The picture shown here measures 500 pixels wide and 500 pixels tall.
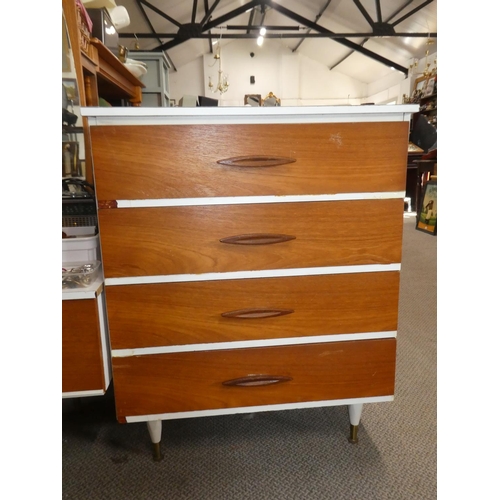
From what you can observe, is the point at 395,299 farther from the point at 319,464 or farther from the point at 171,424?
the point at 171,424

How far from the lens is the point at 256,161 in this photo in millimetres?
688

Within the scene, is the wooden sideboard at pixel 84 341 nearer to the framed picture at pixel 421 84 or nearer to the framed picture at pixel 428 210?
the framed picture at pixel 428 210

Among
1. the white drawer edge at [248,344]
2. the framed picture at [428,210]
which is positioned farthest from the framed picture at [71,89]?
the framed picture at [428,210]

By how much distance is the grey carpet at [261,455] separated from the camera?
0.77 metres

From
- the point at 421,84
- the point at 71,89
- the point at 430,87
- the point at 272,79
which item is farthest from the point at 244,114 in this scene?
the point at 272,79

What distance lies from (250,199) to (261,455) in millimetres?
640

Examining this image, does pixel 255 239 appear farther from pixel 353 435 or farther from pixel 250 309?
pixel 353 435

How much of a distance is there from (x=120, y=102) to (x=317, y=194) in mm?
1457

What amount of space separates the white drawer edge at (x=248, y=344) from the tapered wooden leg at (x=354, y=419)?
8.0 inches

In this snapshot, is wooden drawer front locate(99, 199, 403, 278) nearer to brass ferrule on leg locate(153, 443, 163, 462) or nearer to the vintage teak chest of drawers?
the vintage teak chest of drawers

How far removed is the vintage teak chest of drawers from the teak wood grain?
4cm

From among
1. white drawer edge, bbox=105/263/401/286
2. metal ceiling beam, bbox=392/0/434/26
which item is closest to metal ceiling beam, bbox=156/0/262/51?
metal ceiling beam, bbox=392/0/434/26

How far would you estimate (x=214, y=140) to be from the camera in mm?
668
